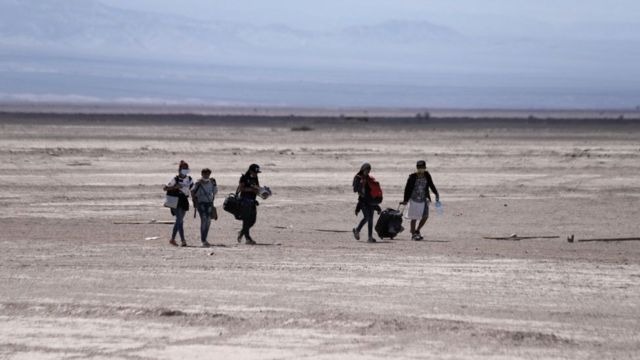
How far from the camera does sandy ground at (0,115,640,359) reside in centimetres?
1284

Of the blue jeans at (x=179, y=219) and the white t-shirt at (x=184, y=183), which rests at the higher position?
the white t-shirt at (x=184, y=183)

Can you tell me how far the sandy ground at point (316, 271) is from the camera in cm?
1284

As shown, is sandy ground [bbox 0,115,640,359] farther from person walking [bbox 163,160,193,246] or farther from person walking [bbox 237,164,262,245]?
person walking [bbox 163,160,193,246]

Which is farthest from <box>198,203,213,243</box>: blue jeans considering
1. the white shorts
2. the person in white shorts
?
the white shorts

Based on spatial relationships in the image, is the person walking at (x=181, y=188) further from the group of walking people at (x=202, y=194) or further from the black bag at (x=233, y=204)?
the black bag at (x=233, y=204)

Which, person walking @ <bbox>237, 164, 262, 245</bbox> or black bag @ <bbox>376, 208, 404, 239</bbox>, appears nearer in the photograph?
person walking @ <bbox>237, 164, 262, 245</bbox>

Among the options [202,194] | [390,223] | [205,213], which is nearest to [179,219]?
[205,213]

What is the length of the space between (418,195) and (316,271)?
5.52m

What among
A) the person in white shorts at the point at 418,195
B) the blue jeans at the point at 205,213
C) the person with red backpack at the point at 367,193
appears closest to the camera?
the blue jeans at the point at 205,213

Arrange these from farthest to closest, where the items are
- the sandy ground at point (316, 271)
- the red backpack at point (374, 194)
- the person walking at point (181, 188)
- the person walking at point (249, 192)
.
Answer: the red backpack at point (374, 194), the person walking at point (249, 192), the person walking at point (181, 188), the sandy ground at point (316, 271)

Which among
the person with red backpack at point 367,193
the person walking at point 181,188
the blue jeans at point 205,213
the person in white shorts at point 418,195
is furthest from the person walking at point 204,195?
the person in white shorts at point 418,195

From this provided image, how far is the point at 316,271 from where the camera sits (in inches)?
685

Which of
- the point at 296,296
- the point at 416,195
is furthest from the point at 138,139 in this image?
the point at 296,296

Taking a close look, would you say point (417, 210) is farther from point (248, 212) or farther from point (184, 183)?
point (184, 183)
